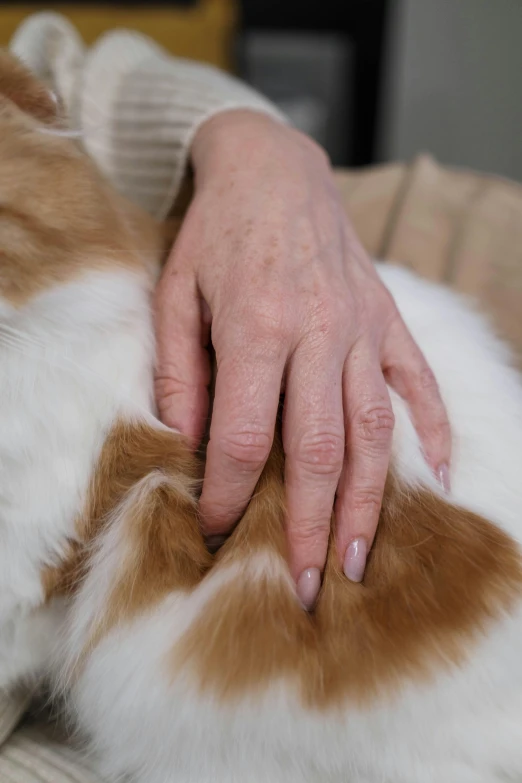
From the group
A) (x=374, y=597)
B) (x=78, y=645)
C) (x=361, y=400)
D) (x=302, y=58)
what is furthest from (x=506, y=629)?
(x=302, y=58)

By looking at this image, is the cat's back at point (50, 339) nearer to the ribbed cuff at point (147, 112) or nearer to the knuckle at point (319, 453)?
the knuckle at point (319, 453)

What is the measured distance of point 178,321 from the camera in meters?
0.63

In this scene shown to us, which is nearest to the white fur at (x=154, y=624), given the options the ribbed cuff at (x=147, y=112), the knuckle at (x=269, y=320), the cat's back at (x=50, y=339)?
the cat's back at (x=50, y=339)

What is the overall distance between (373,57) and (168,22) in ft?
2.31

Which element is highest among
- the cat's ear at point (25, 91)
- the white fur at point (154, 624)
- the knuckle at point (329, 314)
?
the cat's ear at point (25, 91)

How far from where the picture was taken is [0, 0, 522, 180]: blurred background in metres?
2.16

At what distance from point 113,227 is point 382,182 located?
2.17 feet

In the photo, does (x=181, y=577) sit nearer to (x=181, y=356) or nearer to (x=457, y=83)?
(x=181, y=356)

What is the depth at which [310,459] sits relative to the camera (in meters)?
0.56

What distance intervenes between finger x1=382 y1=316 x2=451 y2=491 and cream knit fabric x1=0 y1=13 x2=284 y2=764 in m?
0.41

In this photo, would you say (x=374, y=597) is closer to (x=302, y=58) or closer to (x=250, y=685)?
(x=250, y=685)

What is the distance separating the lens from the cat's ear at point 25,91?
23.8 inches

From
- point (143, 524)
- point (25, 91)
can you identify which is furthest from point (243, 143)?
point (143, 524)

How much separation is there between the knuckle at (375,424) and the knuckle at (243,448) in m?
0.09
